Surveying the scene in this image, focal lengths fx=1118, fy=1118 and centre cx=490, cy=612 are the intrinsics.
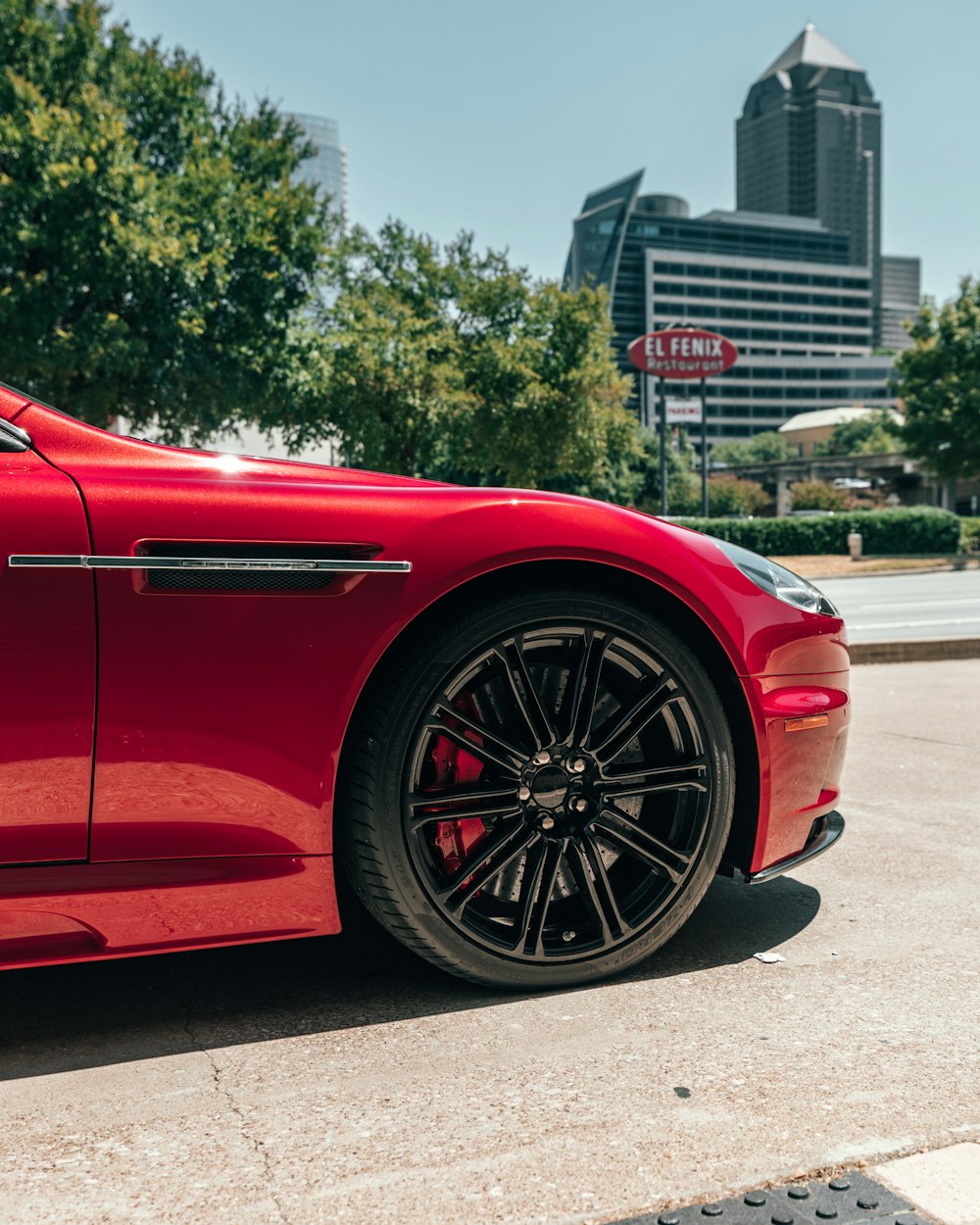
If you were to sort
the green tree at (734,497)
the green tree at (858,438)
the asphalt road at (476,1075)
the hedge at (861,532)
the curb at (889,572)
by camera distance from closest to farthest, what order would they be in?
the asphalt road at (476,1075)
the curb at (889,572)
the hedge at (861,532)
the green tree at (734,497)
the green tree at (858,438)

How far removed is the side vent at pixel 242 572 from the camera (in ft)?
6.88

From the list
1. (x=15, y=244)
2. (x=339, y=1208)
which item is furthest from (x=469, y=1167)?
(x=15, y=244)

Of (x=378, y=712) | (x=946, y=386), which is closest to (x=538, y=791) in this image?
(x=378, y=712)

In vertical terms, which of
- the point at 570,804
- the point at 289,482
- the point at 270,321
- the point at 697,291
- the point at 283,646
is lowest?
the point at 570,804

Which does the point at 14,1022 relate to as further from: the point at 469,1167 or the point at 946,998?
the point at 946,998

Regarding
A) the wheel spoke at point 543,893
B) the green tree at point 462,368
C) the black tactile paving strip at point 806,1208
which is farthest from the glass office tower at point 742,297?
the black tactile paving strip at point 806,1208

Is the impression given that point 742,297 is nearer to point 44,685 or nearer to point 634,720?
point 634,720

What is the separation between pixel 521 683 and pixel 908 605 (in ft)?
54.0

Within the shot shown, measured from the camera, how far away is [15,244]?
20406mm

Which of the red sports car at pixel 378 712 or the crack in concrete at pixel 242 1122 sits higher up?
the red sports car at pixel 378 712

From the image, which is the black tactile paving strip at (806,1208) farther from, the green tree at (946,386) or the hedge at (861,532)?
the green tree at (946,386)

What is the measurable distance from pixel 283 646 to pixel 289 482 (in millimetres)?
357

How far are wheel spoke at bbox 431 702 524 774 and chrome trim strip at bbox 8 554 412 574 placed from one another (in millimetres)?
311

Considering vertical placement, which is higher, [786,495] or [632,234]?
[632,234]
